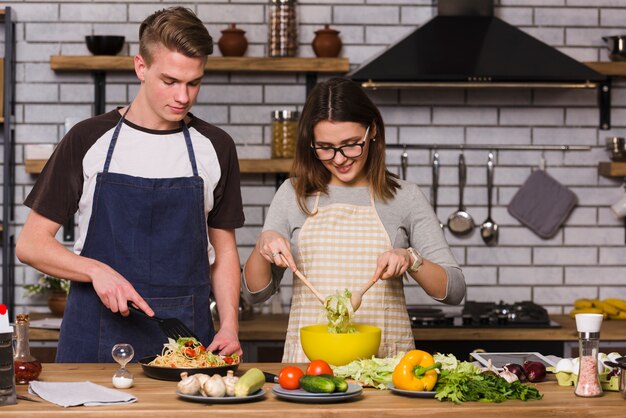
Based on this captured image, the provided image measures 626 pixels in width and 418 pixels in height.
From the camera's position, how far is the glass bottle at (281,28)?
496cm

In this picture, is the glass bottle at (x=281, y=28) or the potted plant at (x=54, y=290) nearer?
the potted plant at (x=54, y=290)

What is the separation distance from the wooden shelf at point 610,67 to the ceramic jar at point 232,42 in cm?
177

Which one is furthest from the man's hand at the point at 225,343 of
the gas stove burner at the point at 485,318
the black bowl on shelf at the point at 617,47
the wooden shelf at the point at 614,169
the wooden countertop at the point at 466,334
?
the black bowl on shelf at the point at 617,47

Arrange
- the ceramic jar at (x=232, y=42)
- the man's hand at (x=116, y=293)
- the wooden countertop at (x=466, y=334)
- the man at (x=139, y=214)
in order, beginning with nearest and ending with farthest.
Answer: the man's hand at (x=116, y=293)
the man at (x=139, y=214)
the wooden countertop at (x=466, y=334)
the ceramic jar at (x=232, y=42)

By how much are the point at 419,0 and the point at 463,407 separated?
3.31 meters

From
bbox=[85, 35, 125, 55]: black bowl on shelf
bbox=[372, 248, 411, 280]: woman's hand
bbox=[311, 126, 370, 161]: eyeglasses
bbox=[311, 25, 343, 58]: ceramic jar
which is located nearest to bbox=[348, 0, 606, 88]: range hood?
bbox=[311, 25, 343, 58]: ceramic jar

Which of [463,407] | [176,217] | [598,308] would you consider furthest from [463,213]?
[463,407]

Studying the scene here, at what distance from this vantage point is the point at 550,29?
5211mm

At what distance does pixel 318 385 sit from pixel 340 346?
37 centimetres

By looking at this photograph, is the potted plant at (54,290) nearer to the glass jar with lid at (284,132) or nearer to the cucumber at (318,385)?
the glass jar with lid at (284,132)

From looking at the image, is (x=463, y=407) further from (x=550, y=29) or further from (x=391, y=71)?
(x=550, y=29)

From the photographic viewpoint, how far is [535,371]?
8.43 ft

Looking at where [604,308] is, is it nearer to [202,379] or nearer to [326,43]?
[326,43]

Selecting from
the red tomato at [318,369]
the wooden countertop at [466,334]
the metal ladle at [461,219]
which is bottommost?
the wooden countertop at [466,334]
